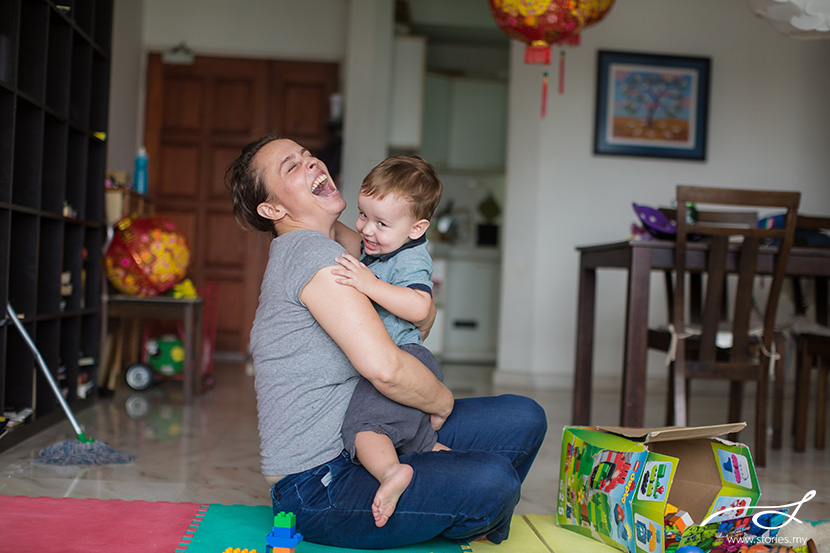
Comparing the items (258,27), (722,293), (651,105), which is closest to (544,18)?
(722,293)

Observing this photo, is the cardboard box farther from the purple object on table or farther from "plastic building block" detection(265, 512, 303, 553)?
the purple object on table

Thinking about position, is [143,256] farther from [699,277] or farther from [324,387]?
[699,277]

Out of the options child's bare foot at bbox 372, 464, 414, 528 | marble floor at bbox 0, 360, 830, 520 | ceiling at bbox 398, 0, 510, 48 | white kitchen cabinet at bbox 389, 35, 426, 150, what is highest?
ceiling at bbox 398, 0, 510, 48

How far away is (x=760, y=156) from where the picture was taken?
4594 mm

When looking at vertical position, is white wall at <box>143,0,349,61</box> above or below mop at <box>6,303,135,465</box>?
above

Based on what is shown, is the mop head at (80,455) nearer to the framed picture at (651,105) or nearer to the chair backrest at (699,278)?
the chair backrest at (699,278)

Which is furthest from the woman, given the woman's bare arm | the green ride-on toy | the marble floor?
the green ride-on toy

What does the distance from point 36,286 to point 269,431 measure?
162 cm

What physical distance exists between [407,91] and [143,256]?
2570 millimetres

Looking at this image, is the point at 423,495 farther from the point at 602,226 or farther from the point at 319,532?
the point at 602,226

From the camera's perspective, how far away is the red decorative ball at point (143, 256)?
3406 millimetres

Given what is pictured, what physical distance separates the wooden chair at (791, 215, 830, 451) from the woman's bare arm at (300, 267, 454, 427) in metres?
2.20

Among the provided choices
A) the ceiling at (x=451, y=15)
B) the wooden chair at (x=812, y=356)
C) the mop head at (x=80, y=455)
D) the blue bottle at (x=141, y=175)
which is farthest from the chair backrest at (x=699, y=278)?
the ceiling at (x=451, y=15)

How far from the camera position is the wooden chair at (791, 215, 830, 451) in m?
2.86
